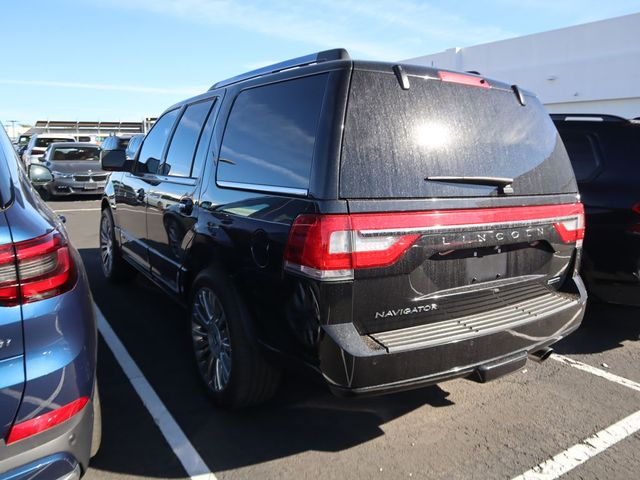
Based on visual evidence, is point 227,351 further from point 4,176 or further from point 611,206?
point 611,206

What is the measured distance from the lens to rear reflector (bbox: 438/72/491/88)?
9.11 feet

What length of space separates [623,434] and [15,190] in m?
3.37

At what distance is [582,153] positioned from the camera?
4.78 metres

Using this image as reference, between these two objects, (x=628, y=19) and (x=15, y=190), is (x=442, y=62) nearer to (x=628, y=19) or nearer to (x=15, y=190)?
(x=628, y=19)

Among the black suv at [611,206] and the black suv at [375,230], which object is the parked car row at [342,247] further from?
the black suv at [611,206]

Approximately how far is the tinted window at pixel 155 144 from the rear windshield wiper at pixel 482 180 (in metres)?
2.64

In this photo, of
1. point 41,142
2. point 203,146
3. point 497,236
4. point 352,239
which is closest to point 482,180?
point 497,236

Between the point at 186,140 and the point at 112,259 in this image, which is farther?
the point at 112,259

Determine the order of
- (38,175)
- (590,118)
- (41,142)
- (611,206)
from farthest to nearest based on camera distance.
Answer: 1. (41,142)
2. (590,118)
3. (611,206)
4. (38,175)

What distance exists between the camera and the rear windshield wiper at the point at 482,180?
2.56 meters

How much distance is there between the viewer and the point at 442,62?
33.2m

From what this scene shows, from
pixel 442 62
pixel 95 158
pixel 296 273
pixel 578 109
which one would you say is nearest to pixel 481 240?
pixel 296 273

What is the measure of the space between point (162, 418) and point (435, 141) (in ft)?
7.26

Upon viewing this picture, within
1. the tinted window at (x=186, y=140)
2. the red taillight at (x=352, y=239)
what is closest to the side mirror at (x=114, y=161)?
the tinted window at (x=186, y=140)
